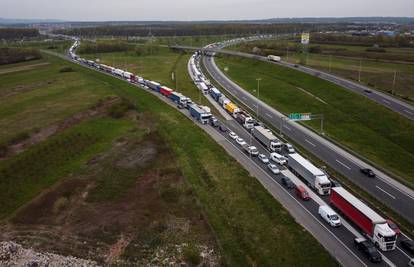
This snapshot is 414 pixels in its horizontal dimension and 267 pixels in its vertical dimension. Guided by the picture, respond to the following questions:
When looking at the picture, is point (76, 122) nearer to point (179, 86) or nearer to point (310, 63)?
A: point (179, 86)

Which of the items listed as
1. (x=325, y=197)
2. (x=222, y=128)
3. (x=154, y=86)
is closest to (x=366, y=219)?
(x=325, y=197)

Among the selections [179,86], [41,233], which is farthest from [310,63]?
[41,233]

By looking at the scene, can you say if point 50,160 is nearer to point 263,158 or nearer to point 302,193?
point 263,158

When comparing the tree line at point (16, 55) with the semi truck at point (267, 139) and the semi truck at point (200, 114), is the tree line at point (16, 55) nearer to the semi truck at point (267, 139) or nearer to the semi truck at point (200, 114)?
the semi truck at point (200, 114)

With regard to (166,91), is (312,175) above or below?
below

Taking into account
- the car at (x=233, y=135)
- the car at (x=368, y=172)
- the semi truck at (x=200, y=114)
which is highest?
the semi truck at (x=200, y=114)

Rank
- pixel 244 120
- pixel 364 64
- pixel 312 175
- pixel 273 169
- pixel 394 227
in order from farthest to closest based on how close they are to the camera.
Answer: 1. pixel 364 64
2. pixel 244 120
3. pixel 273 169
4. pixel 312 175
5. pixel 394 227

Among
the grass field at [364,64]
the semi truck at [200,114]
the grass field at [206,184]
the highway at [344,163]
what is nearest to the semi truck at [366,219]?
the grass field at [206,184]
